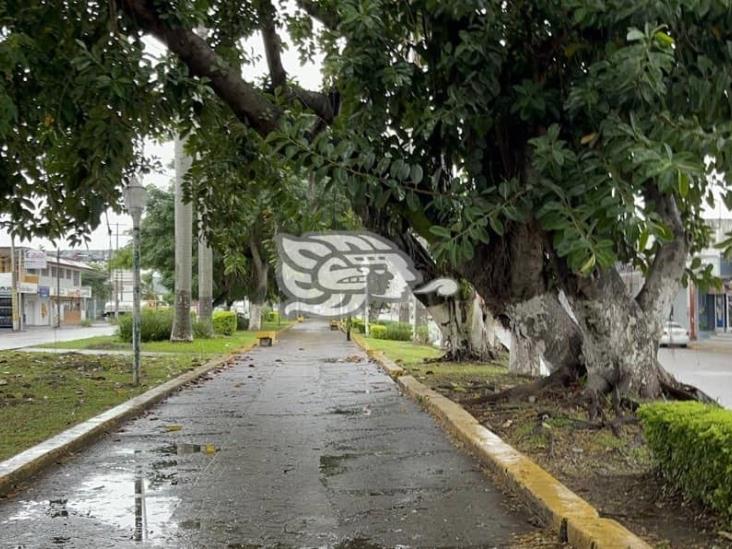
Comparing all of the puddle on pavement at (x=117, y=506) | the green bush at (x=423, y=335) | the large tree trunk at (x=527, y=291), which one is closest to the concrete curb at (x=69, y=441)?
the puddle on pavement at (x=117, y=506)

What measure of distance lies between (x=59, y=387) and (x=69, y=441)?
5286mm

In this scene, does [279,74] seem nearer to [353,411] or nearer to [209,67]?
[209,67]

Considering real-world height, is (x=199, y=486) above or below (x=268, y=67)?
below

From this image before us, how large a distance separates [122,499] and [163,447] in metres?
2.23

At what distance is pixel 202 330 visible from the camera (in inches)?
1165

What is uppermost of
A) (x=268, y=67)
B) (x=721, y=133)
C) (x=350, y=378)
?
(x=268, y=67)

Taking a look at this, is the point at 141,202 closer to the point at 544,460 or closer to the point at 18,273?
the point at 544,460

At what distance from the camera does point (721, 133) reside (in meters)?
6.27

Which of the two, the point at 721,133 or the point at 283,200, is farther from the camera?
the point at 283,200

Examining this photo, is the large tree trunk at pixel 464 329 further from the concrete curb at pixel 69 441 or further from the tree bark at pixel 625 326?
the tree bark at pixel 625 326

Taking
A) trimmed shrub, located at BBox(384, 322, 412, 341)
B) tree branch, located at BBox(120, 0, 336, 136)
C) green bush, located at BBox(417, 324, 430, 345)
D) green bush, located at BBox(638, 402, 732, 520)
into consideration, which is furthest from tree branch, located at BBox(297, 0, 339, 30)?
trimmed shrub, located at BBox(384, 322, 412, 341)

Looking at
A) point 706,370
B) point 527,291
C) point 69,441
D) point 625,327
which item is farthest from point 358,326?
point 69,441

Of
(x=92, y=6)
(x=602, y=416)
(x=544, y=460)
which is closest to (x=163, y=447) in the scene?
(x=544, y=460)

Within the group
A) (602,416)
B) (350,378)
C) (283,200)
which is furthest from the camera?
(350,378)
